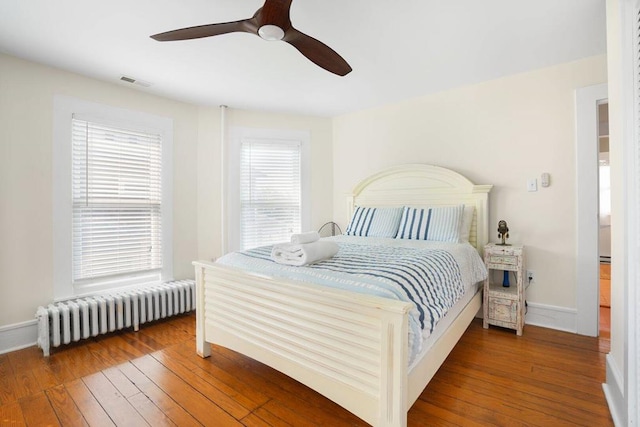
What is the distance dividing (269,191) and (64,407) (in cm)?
279

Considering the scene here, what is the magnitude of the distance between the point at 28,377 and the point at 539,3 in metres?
4.05

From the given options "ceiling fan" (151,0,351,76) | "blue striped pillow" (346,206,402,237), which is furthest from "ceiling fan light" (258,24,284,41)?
"blue striped pillow" (346,206,402,237)

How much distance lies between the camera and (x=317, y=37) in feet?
7.13

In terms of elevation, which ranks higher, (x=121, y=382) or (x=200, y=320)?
(x=200, y=320)

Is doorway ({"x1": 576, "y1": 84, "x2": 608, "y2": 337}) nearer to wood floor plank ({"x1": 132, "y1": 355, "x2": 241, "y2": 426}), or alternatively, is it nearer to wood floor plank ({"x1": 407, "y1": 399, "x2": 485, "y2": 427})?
wood floor plank ({"x1": 407, "y1": 399, "x2": 485, "y2": 427})

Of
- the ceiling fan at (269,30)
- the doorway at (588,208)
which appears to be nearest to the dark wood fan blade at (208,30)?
the ceiling fan at (269,30)

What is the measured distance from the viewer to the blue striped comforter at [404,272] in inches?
57.7

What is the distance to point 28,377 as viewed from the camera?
199cm

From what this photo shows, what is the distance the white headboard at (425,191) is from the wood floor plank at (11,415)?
3.20 meters

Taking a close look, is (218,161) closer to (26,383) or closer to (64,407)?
→ (26,383)

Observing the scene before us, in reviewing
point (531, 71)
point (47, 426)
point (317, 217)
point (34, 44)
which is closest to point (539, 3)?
point (531, 71)

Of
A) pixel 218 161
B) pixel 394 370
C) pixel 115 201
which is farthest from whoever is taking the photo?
pixel 218 161

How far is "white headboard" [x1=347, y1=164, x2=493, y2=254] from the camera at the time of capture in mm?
2938

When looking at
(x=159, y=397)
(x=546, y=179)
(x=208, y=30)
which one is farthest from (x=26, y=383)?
(x=546, y=179)
